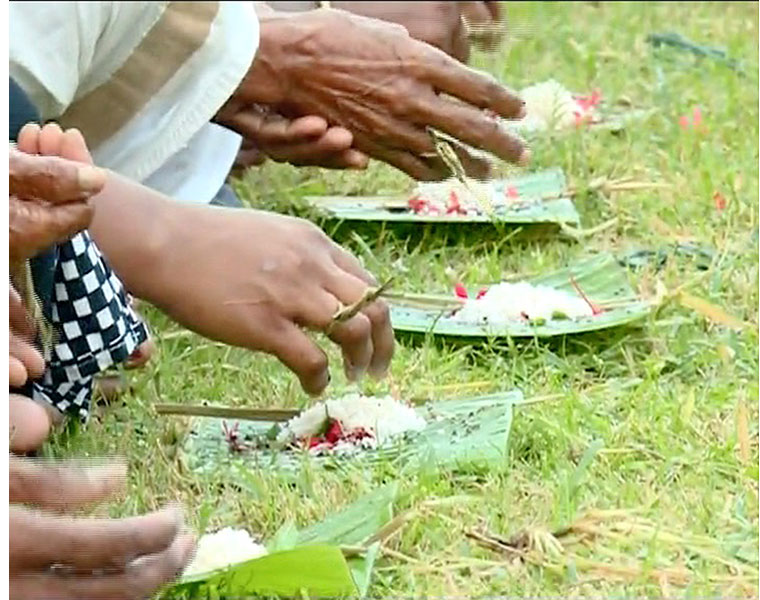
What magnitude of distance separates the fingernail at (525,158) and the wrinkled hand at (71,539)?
42 cm

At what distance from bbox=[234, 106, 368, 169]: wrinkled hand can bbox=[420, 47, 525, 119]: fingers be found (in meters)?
0.11

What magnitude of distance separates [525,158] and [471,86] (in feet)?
0.20

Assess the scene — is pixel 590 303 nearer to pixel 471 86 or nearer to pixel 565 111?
pixel 471 86

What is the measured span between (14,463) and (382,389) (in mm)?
368

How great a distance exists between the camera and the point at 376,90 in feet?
3.94

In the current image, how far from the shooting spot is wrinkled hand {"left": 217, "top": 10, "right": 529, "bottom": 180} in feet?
3.61

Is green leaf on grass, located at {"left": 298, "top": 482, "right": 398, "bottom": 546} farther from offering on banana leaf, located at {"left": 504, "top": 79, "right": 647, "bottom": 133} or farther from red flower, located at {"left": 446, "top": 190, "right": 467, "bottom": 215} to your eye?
offering on banana leaf, located at {"left": 504, "top": 79, "right": 647, "bottom": 133}

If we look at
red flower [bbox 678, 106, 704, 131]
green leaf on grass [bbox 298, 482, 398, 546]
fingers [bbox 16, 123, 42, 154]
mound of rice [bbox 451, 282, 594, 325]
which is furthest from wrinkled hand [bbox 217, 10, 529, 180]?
red flower [bbox 678, 106, 704, 131]

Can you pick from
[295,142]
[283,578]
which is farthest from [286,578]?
[295,142]

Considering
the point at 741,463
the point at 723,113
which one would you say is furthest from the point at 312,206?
the point at 723,113

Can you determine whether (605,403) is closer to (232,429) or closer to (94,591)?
(232,429)

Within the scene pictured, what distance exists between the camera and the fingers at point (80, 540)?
712 millimetres

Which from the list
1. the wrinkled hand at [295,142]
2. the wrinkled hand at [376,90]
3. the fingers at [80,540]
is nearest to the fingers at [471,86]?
the wrinkled hand at [376,90]

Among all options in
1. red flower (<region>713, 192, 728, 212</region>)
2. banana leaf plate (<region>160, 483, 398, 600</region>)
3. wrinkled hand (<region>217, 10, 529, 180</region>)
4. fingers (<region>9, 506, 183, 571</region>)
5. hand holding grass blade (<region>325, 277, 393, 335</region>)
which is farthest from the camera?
red flower (<region>713, 192, 728, 212</region>)
